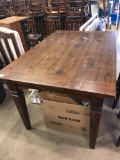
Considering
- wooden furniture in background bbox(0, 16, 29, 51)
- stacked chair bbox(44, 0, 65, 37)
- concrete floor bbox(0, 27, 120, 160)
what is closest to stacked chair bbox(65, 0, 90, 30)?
stacked chair bbox(44, 0, 65, 37)

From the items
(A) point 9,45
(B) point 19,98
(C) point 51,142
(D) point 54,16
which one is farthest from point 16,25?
(C) point 51,142

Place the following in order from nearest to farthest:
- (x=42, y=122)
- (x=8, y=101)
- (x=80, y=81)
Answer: (x=80, y=81), (x=42, y=122), (x=8, y=101)

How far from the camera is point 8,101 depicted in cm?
191

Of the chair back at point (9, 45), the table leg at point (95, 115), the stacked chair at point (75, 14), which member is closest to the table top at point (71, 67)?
the table leg at point (95, 115)

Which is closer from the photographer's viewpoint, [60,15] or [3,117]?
[3,117]

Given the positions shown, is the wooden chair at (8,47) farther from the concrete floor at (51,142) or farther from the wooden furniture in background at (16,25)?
the concrete floor at (51,142)

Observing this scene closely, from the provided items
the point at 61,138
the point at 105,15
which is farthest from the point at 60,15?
the point at 61,138

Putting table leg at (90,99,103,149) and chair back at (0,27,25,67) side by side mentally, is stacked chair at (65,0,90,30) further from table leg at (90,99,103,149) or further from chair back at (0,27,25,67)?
table leg at (90,99,103,149)

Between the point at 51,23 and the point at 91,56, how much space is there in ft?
7.46

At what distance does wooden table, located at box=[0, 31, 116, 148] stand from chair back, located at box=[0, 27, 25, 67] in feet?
1.01

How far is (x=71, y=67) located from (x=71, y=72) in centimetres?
8

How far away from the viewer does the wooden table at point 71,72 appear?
0.87 meters

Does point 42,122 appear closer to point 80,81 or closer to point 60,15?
point 80,81

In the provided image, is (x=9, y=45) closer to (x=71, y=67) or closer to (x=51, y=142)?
(x=71, y=67)
